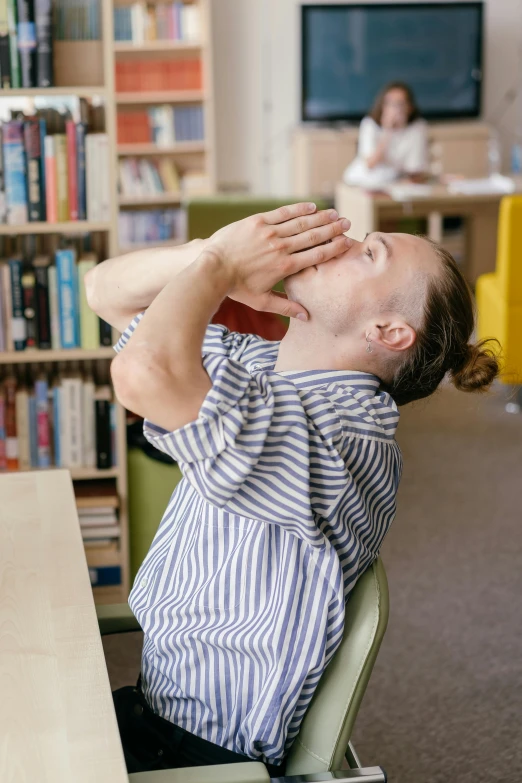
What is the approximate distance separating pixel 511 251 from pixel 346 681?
3505 mm

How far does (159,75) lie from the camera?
21.8ft

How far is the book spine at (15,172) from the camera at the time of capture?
8.18 ft

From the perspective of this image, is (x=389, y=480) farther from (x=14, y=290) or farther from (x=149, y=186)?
(x=149, y=186)

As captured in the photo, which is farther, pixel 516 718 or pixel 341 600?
pixel 516 718

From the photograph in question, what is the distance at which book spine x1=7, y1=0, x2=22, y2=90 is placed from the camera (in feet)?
8.07

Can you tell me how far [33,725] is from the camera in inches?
42.8

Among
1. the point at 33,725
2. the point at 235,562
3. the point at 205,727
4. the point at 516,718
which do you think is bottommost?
the point at 516,718

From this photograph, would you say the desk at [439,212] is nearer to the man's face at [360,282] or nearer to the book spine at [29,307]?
the book spine at [29,307]

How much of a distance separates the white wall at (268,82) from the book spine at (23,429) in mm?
5142

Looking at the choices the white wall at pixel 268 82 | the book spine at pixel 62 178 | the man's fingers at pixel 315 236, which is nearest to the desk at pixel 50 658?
the man's fingers at pixel 315 236

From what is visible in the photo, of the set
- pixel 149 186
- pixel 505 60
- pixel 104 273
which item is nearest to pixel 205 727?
pixel 104 273

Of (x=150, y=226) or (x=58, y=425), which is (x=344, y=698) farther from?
(x=150, y=226)

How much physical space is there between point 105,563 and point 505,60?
660 centimetres

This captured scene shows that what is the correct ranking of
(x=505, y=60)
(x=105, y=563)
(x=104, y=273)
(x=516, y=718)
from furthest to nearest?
(x=505, y=60)
(x=105, y=563)
(x=516, y=718)
(x=104, y=273)
